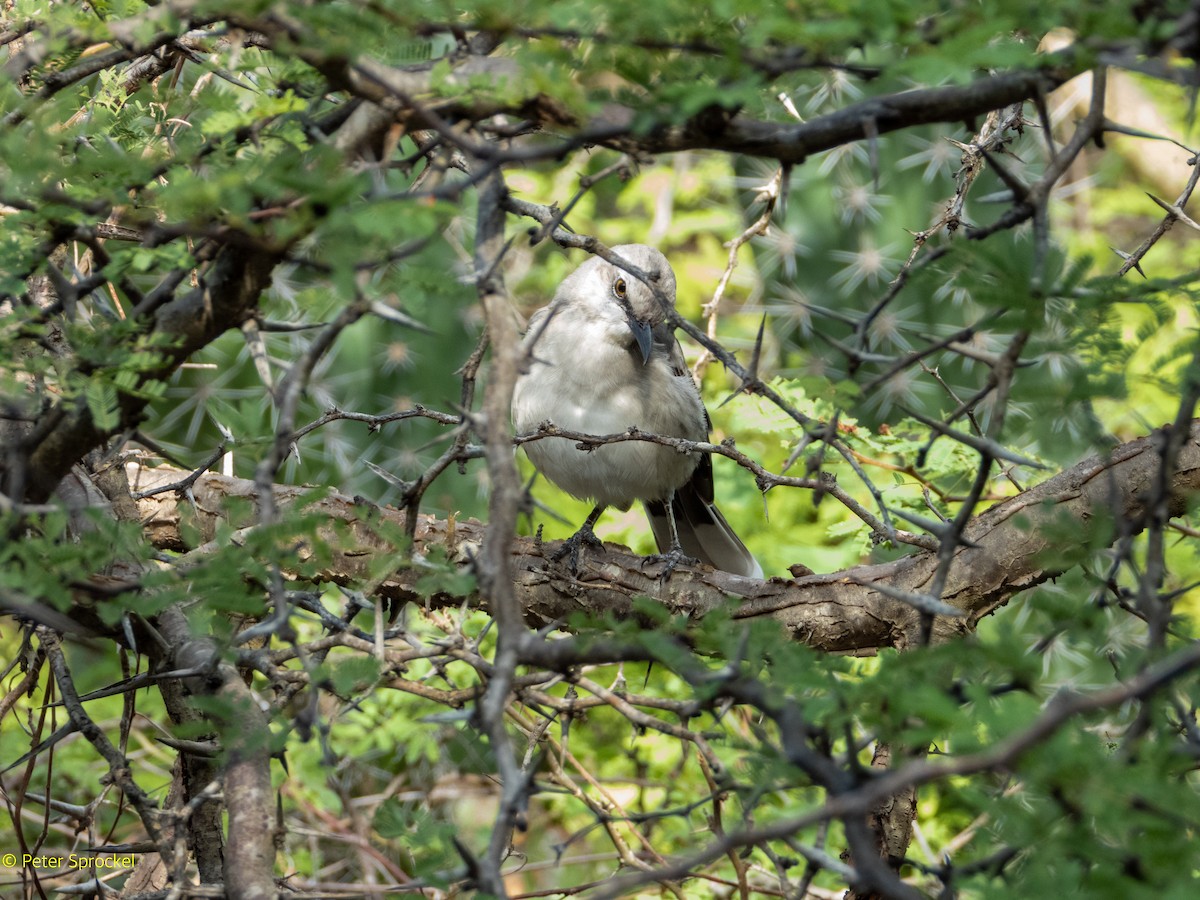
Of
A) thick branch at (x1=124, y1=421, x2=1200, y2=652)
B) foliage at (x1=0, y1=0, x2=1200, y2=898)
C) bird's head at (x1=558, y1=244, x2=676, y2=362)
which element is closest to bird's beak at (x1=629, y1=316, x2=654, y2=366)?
bird's head at (x1=558, y1=244, x2=676, y2=362)

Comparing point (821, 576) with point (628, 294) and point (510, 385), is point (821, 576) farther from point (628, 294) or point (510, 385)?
point (510, 385)

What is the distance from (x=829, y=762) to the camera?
62.6 inches

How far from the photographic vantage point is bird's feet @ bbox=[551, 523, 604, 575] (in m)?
3.81

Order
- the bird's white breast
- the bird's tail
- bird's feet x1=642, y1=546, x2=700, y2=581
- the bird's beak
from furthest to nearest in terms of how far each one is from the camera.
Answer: the bird's tail
the bird's white breast
the bird's beak
bird's feet x1=642, y1=546, x2=700, y2=581

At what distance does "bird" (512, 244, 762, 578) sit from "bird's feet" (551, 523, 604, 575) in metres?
0.04

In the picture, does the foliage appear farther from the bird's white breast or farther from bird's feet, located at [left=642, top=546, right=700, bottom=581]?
the bird's white breast

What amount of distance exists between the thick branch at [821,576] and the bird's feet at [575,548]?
0.14 feet

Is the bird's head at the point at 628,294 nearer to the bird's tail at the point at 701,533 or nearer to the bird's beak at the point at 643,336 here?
the bird's beak at the point at 643,336

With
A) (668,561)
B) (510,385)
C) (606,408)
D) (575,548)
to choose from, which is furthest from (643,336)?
(510,385)

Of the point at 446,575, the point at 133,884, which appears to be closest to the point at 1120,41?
the point at 446,575

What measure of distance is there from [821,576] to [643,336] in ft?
4.83

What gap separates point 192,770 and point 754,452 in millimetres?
3740

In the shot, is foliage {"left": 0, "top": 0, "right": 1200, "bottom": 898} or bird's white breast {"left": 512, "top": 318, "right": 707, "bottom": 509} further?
bird's white breast {"left": 512, "top": 318, "right": 707, "bottom": 509}

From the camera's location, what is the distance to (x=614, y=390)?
4711mm
